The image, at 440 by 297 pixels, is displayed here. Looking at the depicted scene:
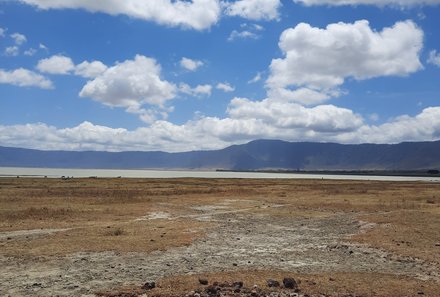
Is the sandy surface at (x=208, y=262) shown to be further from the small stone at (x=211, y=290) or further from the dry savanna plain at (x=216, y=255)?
the small stone at (x=211, y=290)

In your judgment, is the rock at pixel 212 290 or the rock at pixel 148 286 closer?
the rock at pixel 212 290

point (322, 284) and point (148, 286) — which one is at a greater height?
point (148, 286)

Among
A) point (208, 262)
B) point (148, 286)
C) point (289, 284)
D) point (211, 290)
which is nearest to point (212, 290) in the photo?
point (211, 290)

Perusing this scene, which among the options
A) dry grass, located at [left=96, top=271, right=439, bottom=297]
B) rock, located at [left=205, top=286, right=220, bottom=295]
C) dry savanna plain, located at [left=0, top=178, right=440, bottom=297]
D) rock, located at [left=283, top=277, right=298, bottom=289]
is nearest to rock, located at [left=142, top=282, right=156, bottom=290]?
dry savanna plain, located at [left=0, top=178, right=440, bottom=297]

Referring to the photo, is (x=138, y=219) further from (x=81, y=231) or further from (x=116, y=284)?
(x=116, y=284)

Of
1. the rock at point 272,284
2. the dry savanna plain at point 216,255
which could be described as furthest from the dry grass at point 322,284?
the rock at point 272,284

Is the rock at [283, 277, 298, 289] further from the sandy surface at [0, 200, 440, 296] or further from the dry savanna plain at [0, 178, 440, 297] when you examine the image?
the sandy surface at [0, 200, 440, 296]

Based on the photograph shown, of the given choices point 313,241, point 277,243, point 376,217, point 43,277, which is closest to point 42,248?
point 43,277

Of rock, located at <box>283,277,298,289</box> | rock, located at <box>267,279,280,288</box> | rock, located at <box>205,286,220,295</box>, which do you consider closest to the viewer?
rock, located at <box>205,286,220,295</box>

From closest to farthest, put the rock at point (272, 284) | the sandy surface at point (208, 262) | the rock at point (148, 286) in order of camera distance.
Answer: the rock at point (148, 286)
the rock at point (272, 284)
the sandy surface at point (208, 262)

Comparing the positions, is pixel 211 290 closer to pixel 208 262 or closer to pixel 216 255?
pixel 208 262

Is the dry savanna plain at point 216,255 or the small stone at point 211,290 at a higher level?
the small stone at point 211,290

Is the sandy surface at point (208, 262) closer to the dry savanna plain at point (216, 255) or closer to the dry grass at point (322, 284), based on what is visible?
the dry savanna plain at point (216, 255)

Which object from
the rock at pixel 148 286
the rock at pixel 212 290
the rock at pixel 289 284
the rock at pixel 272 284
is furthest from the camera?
the rock at pixel 272 284
